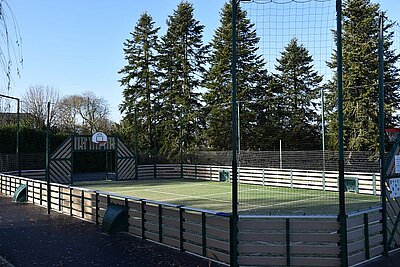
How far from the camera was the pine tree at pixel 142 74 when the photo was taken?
3506cm

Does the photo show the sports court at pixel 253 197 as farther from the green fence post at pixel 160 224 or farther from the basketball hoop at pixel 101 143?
the green fence post at pixel 160 224

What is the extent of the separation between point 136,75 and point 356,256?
31684 millimetres

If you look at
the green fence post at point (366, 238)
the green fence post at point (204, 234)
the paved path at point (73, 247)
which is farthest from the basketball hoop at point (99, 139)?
the green fence post at point (366, 238)

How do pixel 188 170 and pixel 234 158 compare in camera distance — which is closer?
pixel 234 158

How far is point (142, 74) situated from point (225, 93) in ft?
32.6

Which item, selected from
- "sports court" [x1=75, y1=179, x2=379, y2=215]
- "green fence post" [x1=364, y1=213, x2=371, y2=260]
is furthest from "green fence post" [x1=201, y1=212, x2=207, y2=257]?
"sports court" [x1=75, y1=179, x2=379, y2=215]

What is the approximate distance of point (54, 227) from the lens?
33.4ft

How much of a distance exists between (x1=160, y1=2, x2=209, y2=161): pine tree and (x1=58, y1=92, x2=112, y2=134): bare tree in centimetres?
974

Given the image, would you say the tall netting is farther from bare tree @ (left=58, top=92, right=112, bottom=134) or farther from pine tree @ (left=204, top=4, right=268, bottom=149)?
bare tree @ (left=58, top=92, right=112, bottom=134)

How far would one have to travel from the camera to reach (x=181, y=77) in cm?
3372

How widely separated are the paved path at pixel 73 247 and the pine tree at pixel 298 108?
12137mm

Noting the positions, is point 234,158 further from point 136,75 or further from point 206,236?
point 136,75

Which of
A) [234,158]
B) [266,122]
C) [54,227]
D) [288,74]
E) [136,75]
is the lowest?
[54,227]

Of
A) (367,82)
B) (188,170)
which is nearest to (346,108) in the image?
(367,82)
